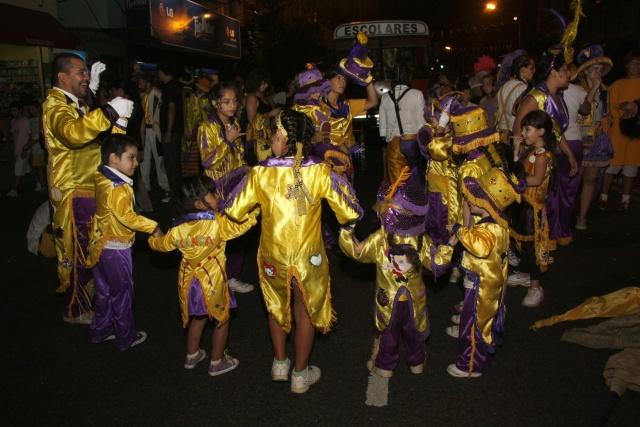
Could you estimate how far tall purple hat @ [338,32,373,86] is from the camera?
5.86 m

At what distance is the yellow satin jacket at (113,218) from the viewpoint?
380 centimetres

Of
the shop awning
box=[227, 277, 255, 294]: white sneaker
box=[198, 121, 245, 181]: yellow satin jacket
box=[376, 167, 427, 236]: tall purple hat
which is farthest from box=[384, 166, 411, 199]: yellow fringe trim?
the shop awning

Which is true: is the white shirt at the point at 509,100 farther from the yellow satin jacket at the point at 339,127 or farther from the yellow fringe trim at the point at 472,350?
the yellow fringe trim at the point at 472,350

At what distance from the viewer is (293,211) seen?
325 cm

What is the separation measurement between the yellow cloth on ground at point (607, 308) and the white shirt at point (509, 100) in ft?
8.96

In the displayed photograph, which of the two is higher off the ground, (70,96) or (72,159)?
(70,96)

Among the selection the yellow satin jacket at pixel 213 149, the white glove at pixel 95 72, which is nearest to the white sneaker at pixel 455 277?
the yellow satin jacket at pixel 213 149

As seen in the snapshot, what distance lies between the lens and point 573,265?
19.2 ft

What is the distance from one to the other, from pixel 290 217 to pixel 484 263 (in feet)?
4.39

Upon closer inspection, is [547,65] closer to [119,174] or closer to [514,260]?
[514,260]

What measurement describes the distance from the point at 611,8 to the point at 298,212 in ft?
55.9

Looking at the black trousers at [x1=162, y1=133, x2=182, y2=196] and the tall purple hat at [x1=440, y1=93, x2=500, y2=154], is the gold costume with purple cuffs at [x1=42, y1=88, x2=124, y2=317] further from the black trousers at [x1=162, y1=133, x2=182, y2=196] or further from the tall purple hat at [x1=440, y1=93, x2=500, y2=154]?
the black trousers at [x1=162, y1=133, x2=182, y2=196]

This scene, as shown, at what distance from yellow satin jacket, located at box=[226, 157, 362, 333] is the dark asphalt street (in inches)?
29.5

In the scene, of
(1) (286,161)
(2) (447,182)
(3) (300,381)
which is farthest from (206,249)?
(2) (447,182)
